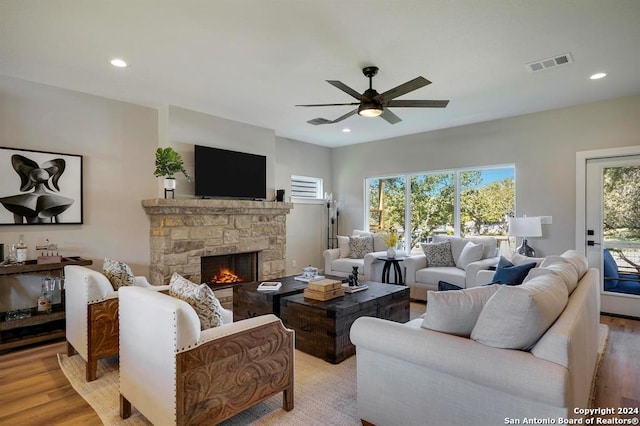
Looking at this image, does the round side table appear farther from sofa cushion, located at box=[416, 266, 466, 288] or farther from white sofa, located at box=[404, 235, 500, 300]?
sofa cushion, located at box=[416, 266, 466, 288]

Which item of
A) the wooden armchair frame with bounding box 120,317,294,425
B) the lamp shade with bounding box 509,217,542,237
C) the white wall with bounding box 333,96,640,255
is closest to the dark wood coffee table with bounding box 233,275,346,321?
the wooden armchair frame with bounding box 120,317,294,425

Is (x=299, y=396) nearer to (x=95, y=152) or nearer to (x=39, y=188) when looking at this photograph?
(x=39, y=188)

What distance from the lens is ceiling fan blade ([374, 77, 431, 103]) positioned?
2.70 meters

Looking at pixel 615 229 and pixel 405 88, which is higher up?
pixel 405 88

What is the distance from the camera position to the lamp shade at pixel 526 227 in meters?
4.52

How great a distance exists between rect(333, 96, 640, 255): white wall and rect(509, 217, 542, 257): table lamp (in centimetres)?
41

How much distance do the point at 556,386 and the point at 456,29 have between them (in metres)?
2.53

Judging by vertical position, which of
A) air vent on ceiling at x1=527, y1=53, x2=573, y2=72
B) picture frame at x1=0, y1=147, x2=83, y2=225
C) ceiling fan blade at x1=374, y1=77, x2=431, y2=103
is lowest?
picture frame at x1=0, y1=147, x2=83, y2=225

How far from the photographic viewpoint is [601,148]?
4.45m

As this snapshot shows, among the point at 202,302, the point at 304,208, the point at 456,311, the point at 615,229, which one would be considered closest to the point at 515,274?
the point at 456,311

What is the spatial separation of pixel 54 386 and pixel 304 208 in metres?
4.88

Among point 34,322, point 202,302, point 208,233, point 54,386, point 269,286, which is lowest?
point 54,386

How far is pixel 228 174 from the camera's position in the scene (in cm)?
511

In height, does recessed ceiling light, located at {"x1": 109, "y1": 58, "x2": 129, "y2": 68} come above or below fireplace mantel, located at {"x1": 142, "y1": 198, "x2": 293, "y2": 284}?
above
